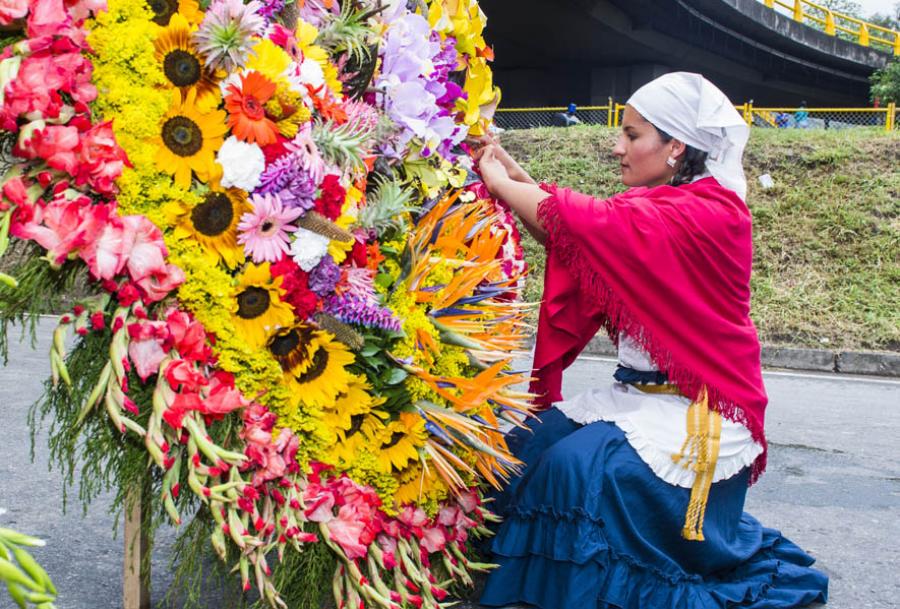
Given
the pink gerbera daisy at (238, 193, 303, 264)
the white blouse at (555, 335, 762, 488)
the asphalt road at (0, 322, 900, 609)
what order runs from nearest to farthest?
1. the pink gerbera daisy at (238, 193, 303, 264)
2. the white blouse at (555, 335, 762, 488)
3. the asphalt road at (0, 322, 900, 609)

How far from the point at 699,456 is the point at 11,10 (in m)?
2.02

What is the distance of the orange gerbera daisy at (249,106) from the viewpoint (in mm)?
2094

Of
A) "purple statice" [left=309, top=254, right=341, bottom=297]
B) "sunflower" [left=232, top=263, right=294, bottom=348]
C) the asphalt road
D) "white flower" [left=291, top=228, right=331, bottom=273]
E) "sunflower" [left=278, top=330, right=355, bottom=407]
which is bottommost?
the asphalt road

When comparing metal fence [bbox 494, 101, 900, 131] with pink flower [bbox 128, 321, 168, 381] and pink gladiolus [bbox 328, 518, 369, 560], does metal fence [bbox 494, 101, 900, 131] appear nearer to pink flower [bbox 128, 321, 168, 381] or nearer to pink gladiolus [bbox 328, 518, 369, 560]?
pink gladiolus [bbox 328, 518, 369, 560]

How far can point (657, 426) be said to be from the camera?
9.21ft

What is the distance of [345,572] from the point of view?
2.29m

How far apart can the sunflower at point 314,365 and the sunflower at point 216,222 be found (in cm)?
22

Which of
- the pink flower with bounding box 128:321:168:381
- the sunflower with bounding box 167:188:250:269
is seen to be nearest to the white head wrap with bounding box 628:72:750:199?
the sunflower with bounding box 167:188:250:269

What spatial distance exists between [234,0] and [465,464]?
4.11 feet

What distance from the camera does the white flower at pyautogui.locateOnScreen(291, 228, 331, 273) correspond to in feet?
7.09

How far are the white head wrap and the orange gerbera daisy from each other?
1248 mm

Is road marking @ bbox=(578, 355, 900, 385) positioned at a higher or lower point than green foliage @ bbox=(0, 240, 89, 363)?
lower

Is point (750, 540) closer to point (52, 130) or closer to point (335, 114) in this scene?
point (335, 114)

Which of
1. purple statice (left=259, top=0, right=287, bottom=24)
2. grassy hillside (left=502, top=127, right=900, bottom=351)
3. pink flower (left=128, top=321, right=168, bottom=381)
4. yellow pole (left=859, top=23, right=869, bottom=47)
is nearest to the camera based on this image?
pink flower (left=128, top=321, right=168, bottom=381)
